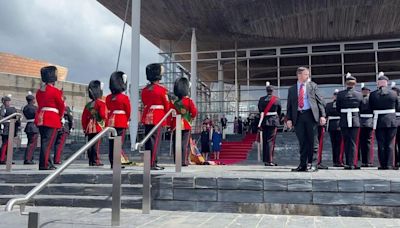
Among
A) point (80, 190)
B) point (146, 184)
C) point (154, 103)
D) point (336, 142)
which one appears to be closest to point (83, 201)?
point (80, 190)

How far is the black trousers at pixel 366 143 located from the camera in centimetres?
825

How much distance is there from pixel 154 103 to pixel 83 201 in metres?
2.25

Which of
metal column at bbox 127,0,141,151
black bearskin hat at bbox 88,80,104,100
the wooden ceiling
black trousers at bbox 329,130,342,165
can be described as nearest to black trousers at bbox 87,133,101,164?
black bearskin hat at bbox 88,80,104,100

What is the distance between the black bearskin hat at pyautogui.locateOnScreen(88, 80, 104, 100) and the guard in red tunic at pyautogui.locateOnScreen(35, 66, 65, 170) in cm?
127

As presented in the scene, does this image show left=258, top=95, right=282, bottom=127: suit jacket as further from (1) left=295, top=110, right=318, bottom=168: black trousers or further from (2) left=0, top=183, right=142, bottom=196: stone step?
(2) left=0, top=183, right=142, bottom=196: stone step

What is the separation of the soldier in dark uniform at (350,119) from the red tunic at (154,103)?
130 inches

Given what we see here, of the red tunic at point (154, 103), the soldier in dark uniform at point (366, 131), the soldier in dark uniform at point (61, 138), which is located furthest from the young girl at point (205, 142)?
the red tunic at point (154, 103)

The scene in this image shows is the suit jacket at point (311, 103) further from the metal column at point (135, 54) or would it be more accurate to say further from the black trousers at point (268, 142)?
the metal column at point (135, 54)

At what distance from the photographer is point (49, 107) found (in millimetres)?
7352

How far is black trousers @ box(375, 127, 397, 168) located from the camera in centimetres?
730

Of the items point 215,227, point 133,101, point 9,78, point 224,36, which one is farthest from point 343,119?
point 9,78

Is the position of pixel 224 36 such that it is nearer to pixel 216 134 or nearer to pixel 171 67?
pixel 171 67

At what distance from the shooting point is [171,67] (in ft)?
84.8

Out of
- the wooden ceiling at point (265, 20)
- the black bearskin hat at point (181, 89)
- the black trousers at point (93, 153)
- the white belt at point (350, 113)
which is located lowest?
the black trousers at point (93, 153)
